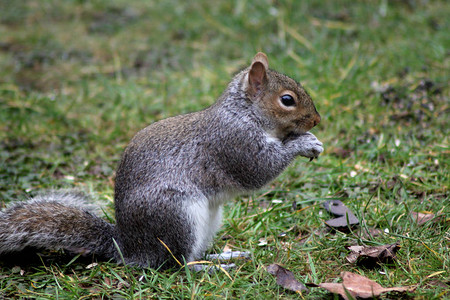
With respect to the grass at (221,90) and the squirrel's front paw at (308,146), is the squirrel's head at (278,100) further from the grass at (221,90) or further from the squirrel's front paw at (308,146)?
the grass at (221,90)

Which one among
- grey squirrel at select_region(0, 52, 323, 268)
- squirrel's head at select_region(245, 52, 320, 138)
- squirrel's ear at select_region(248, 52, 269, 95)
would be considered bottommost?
grey squirrel at select_region(0, 52, 323, 268)

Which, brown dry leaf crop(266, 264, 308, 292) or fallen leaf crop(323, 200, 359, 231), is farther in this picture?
fallen leaf crop(323, 200, 359, 231)

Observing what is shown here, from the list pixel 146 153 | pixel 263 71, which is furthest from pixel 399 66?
pixel 146 153

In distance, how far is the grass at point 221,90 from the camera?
274 cm

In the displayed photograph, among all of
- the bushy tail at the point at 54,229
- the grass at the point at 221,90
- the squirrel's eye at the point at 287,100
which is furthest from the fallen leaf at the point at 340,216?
the bushy tail at the point at 54,229

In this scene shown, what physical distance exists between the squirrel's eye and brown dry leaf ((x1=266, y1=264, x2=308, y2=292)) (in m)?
0.96

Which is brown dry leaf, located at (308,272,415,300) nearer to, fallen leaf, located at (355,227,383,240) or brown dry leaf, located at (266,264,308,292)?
brown dry leaf, located at (266,264,308,292)

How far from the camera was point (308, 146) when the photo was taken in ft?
9.87

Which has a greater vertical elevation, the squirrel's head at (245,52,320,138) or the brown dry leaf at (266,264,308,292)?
the squirrel's head at (245,52,320,138)

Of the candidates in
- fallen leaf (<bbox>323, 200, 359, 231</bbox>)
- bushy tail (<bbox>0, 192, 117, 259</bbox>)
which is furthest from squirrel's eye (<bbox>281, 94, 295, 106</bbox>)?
bushy tail (<bbox>0, 192, 117, 259</bbox>)

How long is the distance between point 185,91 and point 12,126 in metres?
1.74

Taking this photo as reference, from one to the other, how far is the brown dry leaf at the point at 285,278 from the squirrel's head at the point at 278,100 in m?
0.83

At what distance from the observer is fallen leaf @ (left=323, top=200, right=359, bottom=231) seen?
308 cm

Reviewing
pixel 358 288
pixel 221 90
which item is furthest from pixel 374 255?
pixel 221 90
